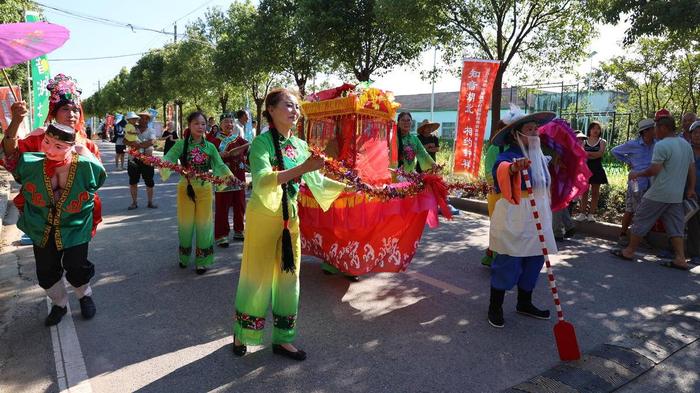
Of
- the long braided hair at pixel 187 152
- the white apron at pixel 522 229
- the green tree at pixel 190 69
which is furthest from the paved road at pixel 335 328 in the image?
the green tree at pixel 190 69

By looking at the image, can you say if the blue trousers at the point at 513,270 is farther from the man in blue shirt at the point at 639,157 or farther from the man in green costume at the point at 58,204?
the man in blue shirt at the point at 639,157

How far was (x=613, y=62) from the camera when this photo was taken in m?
18.0

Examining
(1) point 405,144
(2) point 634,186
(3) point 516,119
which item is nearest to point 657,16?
(2) point 634,186

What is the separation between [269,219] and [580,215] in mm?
6395

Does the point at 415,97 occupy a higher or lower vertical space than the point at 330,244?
higher

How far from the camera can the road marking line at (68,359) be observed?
2947mm

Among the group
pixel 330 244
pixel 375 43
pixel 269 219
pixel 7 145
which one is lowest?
pixel 330 244

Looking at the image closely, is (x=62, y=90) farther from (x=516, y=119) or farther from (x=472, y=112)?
(x=472, y=112)

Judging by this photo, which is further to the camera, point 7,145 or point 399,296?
point 399,296

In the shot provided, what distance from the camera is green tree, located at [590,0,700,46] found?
6633 millimetres

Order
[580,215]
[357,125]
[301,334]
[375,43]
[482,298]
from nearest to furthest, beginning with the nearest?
[301,334]
[482,298]
[357,125]
[580,215]
[375,43]

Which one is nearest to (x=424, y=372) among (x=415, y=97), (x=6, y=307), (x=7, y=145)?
(x=7, y=145)

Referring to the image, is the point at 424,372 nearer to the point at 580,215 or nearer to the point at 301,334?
the point at 301,334

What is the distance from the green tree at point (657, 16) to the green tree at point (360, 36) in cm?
423
